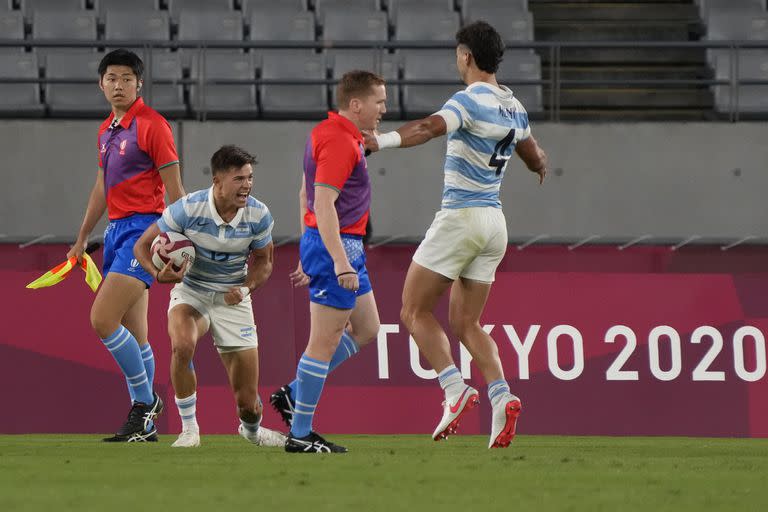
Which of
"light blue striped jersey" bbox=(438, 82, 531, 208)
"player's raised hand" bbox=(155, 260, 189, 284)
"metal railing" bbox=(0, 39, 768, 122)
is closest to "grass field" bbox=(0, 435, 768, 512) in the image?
"player's raised hand" bbox=(155, 260, 189, 284)

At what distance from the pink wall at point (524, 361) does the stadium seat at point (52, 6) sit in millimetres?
5073

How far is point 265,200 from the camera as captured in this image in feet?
39.7

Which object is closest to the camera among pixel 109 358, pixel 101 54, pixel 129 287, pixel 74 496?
pixel 74 496

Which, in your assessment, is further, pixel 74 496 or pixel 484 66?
pixel 484 66

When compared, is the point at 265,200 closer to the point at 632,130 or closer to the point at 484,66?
the point at 632,130

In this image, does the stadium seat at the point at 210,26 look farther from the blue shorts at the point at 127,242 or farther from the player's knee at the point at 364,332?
the player's knee at the point at 364,332

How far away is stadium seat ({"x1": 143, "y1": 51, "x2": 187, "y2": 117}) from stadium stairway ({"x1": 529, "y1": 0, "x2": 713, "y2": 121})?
3601mm

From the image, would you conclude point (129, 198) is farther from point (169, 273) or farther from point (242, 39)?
point (242, 39)

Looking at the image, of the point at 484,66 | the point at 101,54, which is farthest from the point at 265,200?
the point at 484,66

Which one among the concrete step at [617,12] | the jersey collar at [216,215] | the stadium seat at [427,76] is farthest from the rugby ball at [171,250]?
the concrete step at [617,12]

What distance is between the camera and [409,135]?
248 inches

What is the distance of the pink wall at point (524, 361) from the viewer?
973 cm

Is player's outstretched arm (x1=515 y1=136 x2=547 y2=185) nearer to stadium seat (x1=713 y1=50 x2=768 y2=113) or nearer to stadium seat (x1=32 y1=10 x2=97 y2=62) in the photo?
stadium seat (x1=713 y1=50 x2=768 y2=113)

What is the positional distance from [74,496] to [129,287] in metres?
2.95
